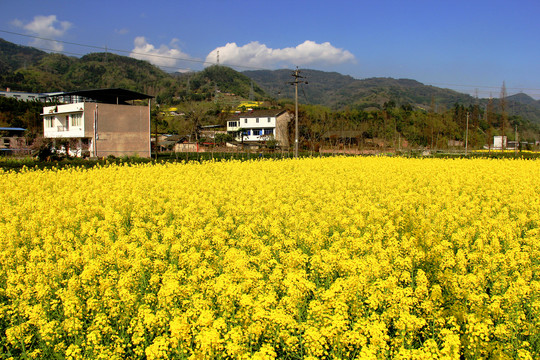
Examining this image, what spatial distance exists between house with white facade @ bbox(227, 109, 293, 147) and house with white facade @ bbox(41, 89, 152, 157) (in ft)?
109

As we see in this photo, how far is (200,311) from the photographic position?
4.57 m

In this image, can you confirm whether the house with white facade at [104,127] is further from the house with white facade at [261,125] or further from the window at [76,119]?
the house with white facade at [261,125]

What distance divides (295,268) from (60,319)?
3.37 metres

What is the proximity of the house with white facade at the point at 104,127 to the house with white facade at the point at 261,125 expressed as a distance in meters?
33.3

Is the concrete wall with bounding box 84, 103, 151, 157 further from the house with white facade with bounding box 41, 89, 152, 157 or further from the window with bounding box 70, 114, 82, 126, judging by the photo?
the window with bounding box 70, 114, 82, 126

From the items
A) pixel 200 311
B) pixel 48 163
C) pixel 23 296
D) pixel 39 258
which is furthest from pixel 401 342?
pixel 48 163

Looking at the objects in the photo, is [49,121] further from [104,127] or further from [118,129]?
[118,129]

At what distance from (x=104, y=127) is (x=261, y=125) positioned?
41848 millimetres

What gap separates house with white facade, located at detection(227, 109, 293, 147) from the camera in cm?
7906

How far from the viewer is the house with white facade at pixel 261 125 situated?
79.1 metres

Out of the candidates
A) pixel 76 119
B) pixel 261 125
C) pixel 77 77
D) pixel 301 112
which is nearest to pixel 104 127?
pixel 76 119

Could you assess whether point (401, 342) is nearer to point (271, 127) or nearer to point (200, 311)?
point (200, 311)

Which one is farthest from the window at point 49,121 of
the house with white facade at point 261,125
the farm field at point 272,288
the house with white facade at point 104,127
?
the farm field at point 272,288

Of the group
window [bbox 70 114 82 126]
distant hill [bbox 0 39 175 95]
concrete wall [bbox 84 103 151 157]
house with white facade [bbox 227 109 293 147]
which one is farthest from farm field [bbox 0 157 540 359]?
distant hill [bbox 0 39 175 95]
